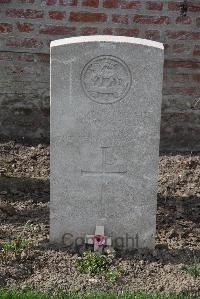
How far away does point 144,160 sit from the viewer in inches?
161

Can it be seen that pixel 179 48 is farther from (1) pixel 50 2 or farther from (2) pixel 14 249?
(2) pixel 14 249

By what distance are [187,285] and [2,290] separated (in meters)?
1.10

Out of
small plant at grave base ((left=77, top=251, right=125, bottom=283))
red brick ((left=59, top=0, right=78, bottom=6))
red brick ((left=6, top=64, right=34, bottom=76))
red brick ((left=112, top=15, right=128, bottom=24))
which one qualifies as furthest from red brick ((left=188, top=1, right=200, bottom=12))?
small plant at grave base ((left=77, top=251, right=125, bottom=283))

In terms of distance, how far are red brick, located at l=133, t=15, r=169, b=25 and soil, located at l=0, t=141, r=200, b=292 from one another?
118 cm

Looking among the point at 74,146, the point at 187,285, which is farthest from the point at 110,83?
the point at 187,285

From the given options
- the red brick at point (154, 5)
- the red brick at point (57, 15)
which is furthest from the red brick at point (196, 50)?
the red brick at point (57, 15)

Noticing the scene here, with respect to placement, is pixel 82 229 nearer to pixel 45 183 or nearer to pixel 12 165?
pixel 45 183

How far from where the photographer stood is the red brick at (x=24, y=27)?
5785 mm

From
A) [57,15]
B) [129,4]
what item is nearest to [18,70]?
[57,15]

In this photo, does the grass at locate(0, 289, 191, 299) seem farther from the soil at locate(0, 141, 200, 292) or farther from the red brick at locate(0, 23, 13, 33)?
the red brick at locate(0, 23, 13, 33)

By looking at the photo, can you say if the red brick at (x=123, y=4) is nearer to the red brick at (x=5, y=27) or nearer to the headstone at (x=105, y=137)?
the red brick at (x=5, y=27)

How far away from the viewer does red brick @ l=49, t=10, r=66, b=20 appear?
5727 mm

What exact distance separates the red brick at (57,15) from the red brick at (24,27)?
0.67 feet

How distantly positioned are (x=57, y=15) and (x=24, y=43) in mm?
387
